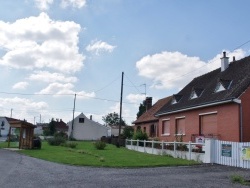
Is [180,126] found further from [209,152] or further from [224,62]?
[209,152]

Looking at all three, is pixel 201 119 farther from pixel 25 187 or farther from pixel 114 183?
pixel 25 187

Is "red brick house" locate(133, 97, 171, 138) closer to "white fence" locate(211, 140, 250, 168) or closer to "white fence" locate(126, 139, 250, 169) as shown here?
"white fence" locate(126, 139, 250, 169)

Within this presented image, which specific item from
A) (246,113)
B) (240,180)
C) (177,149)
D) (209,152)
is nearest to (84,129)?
(177,149)

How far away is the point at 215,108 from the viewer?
25.6 meters

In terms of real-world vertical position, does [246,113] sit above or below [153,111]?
below

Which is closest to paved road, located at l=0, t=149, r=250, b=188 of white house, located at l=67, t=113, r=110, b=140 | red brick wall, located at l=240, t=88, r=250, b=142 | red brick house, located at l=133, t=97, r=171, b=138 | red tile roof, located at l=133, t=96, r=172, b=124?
red brick wall, located at l=240, t=88, r=250, b=142

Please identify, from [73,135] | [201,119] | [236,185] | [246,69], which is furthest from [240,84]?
[73,135]

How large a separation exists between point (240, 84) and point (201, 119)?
4914 millimetres

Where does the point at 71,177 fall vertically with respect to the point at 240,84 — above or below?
below

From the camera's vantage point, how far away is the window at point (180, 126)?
31298 mm

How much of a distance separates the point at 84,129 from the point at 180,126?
56423 mm

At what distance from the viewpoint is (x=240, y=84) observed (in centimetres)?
2397

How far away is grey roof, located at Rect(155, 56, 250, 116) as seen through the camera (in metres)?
24.0

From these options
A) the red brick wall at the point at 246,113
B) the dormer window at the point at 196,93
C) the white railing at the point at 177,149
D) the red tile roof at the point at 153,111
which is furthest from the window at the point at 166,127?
the red brick wall at the point at 246,113
